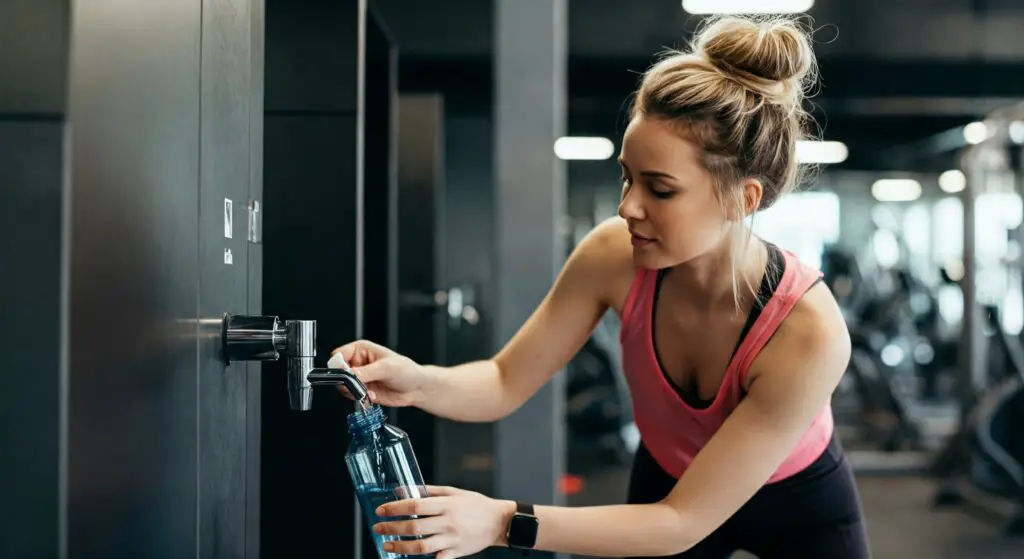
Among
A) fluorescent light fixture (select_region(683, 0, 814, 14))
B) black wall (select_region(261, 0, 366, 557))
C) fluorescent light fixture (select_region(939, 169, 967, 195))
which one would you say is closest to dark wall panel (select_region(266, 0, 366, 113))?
black wall (select_region(261, 0, 366, 557))

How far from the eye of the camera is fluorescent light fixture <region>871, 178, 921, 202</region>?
28.6 feet

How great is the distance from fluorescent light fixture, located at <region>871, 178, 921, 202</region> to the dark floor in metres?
3.51

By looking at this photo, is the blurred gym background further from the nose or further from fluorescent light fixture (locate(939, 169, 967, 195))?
fluorescent light fixture (locate(939, 169, 967, 195))

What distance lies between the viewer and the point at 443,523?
952 mm

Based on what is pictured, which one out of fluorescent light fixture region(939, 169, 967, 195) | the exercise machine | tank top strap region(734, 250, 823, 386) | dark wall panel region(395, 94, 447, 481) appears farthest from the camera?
fluorescent light fixture region(939, 169, 967, 195)

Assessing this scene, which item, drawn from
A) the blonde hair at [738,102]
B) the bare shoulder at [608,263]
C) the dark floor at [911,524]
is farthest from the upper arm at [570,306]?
the dark floor at [911,524]

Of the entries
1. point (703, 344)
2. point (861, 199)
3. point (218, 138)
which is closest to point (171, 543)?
point (218, 138)

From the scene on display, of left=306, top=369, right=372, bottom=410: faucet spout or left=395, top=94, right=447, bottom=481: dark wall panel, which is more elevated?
left=395, top=94, right=447, bottom=481: dark wall panel

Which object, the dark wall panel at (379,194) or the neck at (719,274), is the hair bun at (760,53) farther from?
the dark wall panel at (379,194)

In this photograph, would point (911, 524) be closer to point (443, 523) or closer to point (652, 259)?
point (652, 259)

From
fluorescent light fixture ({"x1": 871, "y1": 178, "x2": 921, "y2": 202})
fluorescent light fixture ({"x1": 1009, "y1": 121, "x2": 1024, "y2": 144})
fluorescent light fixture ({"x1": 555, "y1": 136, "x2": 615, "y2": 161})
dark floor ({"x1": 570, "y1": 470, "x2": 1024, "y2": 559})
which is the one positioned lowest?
dark floor ({"x1": 570, "y1": 470, "x2": 1024, "y2": 559})

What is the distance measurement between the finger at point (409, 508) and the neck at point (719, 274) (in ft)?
2.16

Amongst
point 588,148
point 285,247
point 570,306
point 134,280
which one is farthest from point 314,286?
point 588,148

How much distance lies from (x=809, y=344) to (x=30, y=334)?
100 cm
